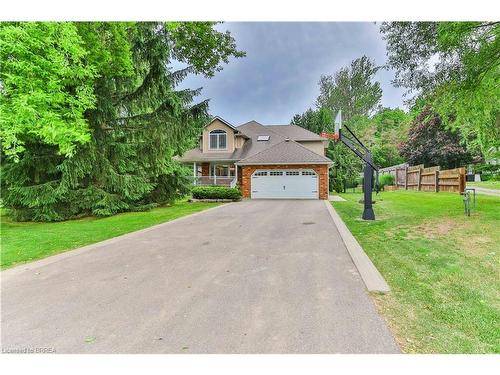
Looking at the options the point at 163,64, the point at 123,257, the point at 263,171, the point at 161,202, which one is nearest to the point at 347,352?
the point at 123,257

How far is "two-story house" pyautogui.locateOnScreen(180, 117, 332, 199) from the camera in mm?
18516

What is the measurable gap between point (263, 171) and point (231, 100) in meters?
8.67

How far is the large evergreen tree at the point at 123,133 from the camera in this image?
36.1 ft

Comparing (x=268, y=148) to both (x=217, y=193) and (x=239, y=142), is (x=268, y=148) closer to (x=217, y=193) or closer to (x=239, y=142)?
(x=239, y=142)

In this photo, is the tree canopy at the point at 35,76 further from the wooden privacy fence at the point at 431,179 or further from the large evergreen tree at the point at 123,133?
the wooden privacy fence at the point at 431,179

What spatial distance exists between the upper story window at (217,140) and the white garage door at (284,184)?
520 cm

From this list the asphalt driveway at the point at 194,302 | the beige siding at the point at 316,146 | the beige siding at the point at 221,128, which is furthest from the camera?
the beige siding at the point at 316,146

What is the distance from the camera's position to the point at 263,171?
18938mm

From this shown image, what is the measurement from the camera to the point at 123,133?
1254 cm

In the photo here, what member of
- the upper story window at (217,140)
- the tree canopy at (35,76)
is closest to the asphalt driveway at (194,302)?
the tree canopy at (35,76)

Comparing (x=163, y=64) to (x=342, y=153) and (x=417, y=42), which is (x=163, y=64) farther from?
(x=342, y=153)

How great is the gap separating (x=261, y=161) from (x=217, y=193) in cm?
359

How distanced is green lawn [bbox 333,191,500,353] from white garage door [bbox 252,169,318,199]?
425 inches

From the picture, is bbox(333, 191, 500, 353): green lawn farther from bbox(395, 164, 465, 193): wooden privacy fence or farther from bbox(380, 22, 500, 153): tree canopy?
bbox(395, 164, 465, 193): wooden privacy fence
